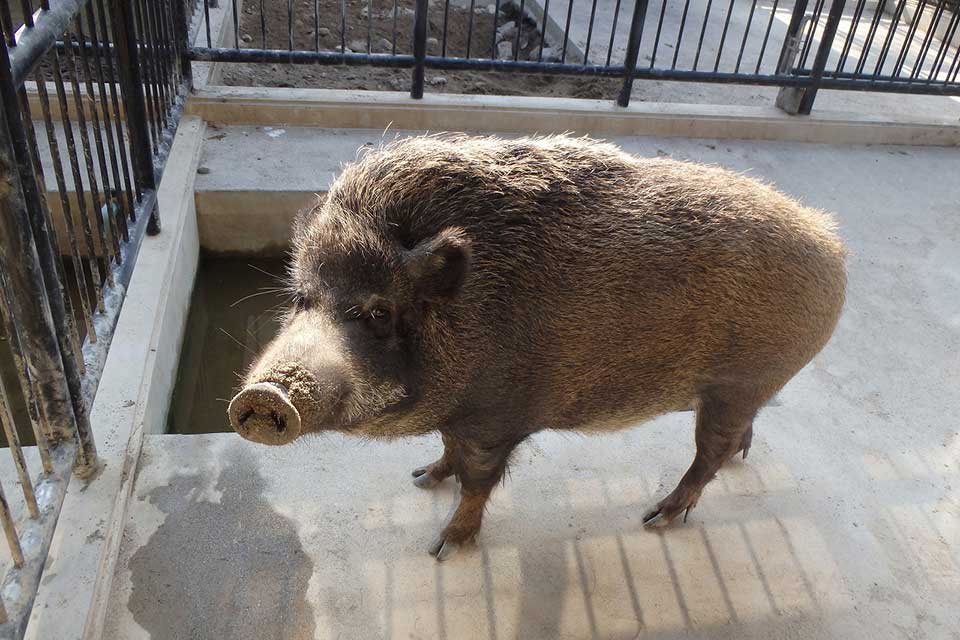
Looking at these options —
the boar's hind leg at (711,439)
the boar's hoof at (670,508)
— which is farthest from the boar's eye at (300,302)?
the boar's hoof at (670,508)

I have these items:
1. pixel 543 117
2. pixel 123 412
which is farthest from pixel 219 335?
pixel 543 117

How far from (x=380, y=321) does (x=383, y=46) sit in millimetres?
6801

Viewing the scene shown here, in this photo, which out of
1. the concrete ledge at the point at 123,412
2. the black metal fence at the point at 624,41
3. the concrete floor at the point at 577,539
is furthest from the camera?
the black metal fence at the point at 624,41

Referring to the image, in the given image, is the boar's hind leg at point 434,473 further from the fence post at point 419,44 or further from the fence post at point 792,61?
the fence post at point 792,61

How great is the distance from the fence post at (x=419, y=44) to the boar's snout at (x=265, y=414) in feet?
12.7

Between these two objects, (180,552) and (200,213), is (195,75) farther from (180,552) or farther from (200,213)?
(180,552)

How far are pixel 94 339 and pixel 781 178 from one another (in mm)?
4567

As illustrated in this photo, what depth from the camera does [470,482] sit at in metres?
2.51

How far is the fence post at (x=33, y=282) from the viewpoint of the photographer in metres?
→ 1.96

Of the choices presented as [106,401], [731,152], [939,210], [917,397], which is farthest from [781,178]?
[106,401]

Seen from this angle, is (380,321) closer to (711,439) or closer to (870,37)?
(711,439)

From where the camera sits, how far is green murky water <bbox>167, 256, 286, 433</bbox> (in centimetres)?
397

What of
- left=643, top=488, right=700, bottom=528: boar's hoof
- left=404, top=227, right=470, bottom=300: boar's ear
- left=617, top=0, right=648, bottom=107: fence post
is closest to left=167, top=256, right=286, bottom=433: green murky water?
left=404, top=227, right=470, bottom=300: boar's ear

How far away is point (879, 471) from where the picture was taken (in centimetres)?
314
